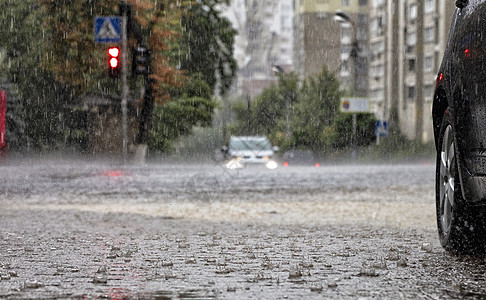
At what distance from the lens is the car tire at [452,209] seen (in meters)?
6.96

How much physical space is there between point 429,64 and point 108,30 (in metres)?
53.6

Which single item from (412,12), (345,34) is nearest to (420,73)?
(412,12)

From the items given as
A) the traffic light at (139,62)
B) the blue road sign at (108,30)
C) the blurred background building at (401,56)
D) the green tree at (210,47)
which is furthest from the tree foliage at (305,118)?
the blue road sign at (108,30)

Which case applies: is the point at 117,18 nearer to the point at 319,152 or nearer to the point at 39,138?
the point at 39,138

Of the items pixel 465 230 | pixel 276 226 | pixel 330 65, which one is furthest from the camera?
pixel 330 65

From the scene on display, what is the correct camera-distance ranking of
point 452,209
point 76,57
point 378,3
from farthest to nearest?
point 378,3
point 76,57
point 452,209

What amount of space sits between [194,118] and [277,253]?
46.8 meters

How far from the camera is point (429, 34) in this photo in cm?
7169

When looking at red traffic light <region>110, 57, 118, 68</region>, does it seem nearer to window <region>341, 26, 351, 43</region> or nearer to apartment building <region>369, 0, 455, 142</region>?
apartment building <region>369, 0, 455, 142</region>

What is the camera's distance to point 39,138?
157 feet

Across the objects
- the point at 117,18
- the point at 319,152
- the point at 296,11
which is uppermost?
the point at 296,11

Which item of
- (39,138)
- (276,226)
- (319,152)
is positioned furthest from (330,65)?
(276,226)

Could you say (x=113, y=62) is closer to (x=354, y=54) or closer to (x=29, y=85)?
(x=354, y=54)

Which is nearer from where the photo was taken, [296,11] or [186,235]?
[186,235]
